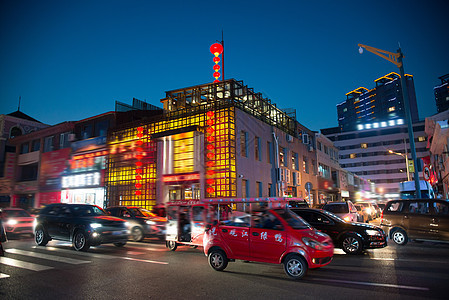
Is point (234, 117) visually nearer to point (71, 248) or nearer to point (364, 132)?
point (71, 248)

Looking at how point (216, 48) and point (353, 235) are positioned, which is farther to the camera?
point (216, 48)

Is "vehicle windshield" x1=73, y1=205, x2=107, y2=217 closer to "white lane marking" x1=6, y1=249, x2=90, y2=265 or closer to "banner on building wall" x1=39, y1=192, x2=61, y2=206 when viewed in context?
"white lane marking" x1=6, y1=249, x2=90, y2=265

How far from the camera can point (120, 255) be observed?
1052cm

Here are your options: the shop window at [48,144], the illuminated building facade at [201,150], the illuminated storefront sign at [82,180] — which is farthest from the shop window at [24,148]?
the illuminated building facade at [201,150]

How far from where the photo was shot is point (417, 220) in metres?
12.1

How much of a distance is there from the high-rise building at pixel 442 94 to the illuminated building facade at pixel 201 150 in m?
139

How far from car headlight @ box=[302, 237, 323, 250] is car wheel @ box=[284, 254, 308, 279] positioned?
35 cm

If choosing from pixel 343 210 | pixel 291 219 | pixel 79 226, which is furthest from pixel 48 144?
pixel 291 219

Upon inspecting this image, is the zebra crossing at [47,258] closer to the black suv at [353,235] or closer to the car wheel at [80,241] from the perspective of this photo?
the car wheel at [80,241]

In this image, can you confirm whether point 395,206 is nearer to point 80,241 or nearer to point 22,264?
point 80,241

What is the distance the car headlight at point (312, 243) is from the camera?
7.01 m

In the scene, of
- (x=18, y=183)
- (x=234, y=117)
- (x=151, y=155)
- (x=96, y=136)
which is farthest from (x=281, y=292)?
(x=18, y=183)

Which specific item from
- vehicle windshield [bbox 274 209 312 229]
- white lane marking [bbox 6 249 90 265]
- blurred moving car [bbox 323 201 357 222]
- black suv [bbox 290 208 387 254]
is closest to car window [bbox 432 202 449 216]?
black suv [bbox 290 208 387 254]

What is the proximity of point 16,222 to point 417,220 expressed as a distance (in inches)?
727
